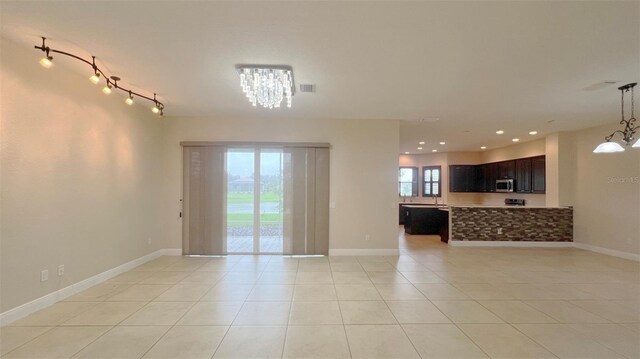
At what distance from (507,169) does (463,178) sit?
1629 millimetres

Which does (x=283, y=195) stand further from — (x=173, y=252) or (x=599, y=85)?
(x=599, y=85)

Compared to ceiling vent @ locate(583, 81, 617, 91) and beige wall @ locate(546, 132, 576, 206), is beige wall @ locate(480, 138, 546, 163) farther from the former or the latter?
ceiling vent @ locate(583, 81, 617, 91)

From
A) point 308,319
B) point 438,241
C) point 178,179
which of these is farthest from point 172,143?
point 438,241

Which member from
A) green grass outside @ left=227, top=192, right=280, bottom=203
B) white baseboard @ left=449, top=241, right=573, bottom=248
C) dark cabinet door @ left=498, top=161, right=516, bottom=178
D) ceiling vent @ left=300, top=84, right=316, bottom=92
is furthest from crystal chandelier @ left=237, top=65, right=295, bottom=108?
dark cabinet door @ left=498, top=161, right=516, bottom=178

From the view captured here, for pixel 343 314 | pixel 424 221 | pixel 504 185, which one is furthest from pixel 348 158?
pixel 504 185

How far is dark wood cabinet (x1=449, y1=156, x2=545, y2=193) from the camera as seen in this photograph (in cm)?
768

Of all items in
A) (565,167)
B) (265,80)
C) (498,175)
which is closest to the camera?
(265,80)

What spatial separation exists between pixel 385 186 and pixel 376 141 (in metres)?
1.00

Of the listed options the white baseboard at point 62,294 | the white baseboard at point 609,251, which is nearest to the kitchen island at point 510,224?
the white baseboard at point 609,251

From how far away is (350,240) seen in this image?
589 cm

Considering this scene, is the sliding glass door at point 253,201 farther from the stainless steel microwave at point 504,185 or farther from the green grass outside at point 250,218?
the stainless steel microwave at point 504,185

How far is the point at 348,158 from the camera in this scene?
5930 millimetres

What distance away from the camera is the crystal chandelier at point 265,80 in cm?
335

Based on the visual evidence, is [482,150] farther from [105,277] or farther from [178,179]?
[105,277]
